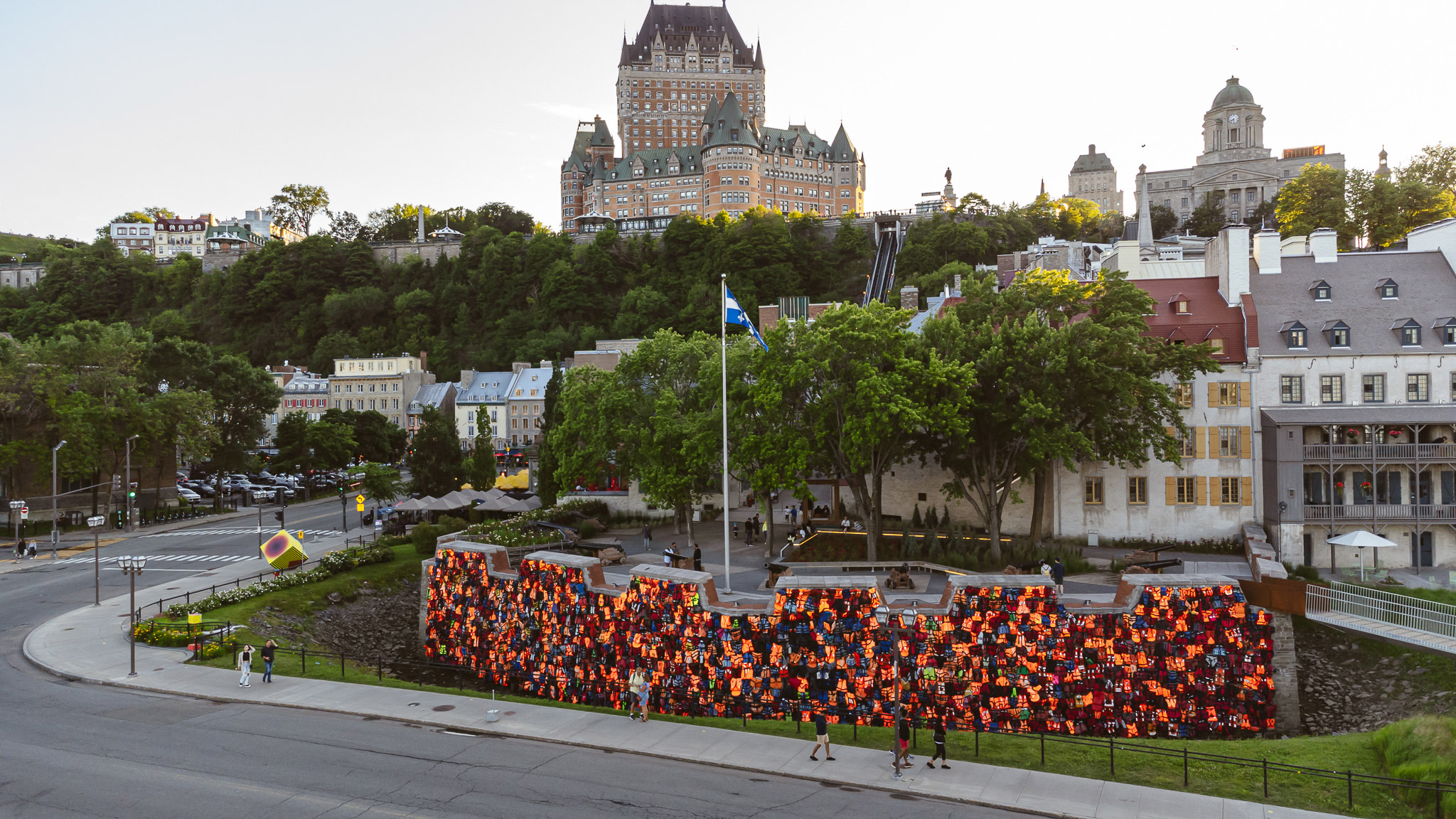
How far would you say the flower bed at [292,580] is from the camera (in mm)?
33628

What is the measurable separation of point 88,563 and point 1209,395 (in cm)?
5425

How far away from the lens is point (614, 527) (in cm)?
5184

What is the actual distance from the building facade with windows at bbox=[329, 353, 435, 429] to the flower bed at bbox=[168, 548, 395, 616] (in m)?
74.7

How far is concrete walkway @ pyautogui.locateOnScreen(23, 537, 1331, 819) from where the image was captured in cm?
1789

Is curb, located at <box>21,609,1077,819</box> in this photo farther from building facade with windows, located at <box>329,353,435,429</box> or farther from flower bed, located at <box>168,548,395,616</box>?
building facade with windows, located at <box>329,353,435,429</box>

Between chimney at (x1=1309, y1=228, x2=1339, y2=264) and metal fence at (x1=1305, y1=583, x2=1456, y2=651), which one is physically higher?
chimney at (x1=1309, y1=228, x2=1339, y2=264)

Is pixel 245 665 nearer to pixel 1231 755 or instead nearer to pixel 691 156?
pixel 1231 755

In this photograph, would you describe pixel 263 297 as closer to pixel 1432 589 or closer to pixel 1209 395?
pixel 1209 395

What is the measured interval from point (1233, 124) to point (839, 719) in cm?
16612

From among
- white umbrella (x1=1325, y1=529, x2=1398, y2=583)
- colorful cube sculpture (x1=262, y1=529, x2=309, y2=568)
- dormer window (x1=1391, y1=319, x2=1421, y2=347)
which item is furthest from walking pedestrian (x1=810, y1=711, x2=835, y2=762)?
dormer window (x1=1391, y1=319, x2=1421, y2=347)

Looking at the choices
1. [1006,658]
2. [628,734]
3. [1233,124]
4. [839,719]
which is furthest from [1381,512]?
[1233,124]

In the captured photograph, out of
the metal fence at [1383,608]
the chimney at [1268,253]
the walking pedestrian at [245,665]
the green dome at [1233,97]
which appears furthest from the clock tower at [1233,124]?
the walking pedestrian at [245,665]

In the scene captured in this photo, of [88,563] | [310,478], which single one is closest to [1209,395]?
[88,563]

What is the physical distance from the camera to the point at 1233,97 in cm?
15775
